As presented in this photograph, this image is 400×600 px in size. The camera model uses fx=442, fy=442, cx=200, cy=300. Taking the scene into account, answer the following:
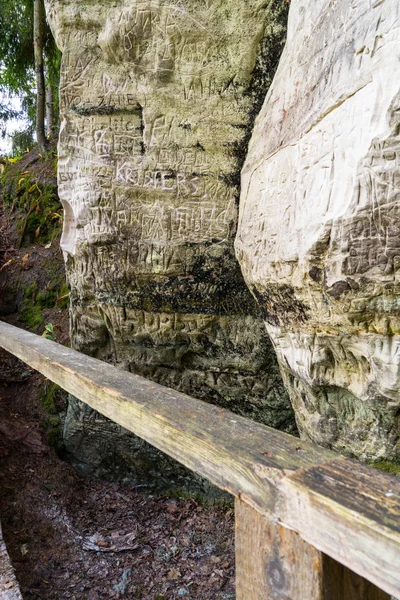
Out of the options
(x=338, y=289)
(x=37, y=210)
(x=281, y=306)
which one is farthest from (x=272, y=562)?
(x=37, y=210)

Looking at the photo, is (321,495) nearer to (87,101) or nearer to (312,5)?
(312,5)

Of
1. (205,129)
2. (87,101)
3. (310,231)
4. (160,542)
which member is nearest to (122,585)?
(160,542)

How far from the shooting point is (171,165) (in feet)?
11.8

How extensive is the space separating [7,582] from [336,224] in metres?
2.53

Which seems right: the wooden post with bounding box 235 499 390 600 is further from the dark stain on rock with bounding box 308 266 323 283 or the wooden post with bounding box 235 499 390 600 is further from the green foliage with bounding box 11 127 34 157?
the green foliage with bounding box 11 127 34 157

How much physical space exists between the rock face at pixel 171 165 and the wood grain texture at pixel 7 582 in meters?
1.86

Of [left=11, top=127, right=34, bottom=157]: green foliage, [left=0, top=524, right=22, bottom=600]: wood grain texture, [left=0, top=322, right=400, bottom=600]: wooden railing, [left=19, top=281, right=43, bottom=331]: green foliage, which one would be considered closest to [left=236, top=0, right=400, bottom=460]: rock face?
[left=0, top=322, right=400, bottom=600]: wooden railing

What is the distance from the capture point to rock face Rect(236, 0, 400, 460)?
1680mm

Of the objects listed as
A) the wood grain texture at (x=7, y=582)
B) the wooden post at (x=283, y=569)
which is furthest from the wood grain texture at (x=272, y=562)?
the wood grain texture at (x=7, y=582)

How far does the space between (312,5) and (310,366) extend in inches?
75.5

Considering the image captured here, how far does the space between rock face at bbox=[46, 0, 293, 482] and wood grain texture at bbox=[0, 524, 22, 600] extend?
6.10 feet

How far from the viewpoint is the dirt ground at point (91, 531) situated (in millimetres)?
3107

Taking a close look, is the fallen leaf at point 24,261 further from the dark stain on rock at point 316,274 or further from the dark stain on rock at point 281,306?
the dark stain on rock at point 316,274

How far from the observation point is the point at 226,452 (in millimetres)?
1237
